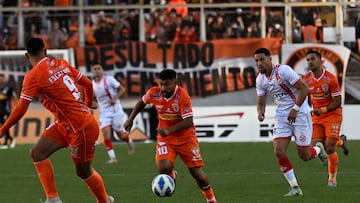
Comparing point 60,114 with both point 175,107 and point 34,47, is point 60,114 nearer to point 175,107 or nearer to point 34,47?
point 34,47

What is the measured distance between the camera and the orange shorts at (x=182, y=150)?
13273 millimetres

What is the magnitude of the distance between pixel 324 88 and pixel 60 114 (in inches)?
243

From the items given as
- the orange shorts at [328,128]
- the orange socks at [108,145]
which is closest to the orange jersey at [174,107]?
→ the orange shorts at [328,128]

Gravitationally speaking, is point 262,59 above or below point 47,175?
above

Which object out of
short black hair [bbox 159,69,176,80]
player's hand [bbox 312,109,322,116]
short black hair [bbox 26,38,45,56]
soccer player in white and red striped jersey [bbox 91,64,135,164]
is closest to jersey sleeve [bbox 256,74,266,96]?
Result: player's hand [bbox 312,109,322,116]

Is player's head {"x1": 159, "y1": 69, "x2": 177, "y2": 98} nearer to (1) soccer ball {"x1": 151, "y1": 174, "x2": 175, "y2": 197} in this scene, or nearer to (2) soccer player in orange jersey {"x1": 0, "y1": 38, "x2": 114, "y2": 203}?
(2) soccer player in orange jersey {"x1": 0, "y1": 38, "x2": 114, "y2": 203}

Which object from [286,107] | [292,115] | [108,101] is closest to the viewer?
[292,115]

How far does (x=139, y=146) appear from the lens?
1133 inches

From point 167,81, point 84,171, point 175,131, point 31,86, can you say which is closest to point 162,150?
point 175,131

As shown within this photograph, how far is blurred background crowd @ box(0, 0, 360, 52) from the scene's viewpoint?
32.8 m

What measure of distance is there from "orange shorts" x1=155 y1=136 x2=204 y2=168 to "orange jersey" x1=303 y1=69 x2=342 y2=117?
4.45m

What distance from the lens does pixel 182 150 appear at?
13328mm

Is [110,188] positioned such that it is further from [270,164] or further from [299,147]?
[270,164]

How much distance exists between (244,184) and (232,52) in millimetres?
15621
